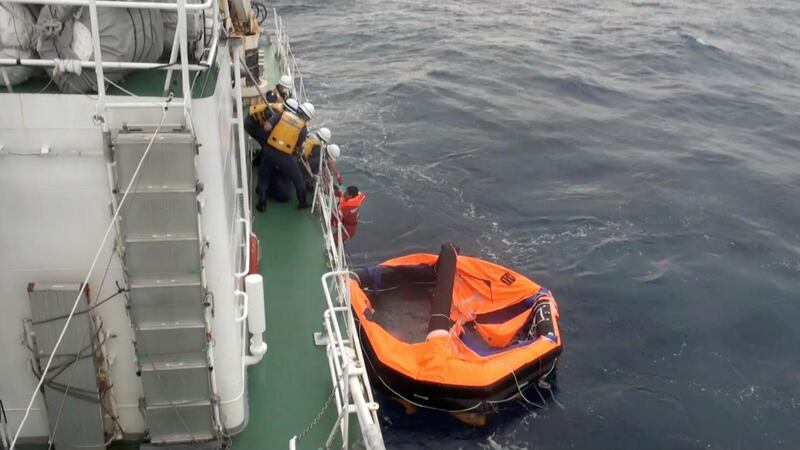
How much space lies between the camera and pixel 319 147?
36.3ft

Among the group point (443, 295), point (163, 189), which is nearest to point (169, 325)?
point (163, 189)

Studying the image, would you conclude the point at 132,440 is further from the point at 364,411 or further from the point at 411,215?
the point at 411,215

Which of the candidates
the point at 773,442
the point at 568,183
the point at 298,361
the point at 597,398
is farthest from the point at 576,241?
the point at 298,361

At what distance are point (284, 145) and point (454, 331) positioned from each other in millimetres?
3621

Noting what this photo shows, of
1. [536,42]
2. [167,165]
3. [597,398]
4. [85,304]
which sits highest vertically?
[167,165]

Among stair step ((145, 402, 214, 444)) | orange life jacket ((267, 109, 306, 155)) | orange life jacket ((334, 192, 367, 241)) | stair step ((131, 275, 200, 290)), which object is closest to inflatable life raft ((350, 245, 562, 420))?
orange life jacket ((334, 192, 367, 241))

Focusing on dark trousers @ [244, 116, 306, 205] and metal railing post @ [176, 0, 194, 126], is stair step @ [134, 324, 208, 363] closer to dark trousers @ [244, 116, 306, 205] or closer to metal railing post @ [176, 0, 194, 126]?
metal railing post @ [176, 0, 194, 126]

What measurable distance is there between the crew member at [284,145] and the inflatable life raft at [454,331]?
6.28 feet

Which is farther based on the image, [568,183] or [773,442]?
[568,183]

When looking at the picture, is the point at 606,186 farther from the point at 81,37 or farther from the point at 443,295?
the point at 81,37

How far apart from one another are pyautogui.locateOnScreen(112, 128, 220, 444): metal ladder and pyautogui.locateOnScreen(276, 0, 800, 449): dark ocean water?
5.17 meters

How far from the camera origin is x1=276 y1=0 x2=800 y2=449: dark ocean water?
433 inches

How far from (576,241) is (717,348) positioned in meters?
4.02

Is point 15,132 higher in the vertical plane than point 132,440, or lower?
higher
